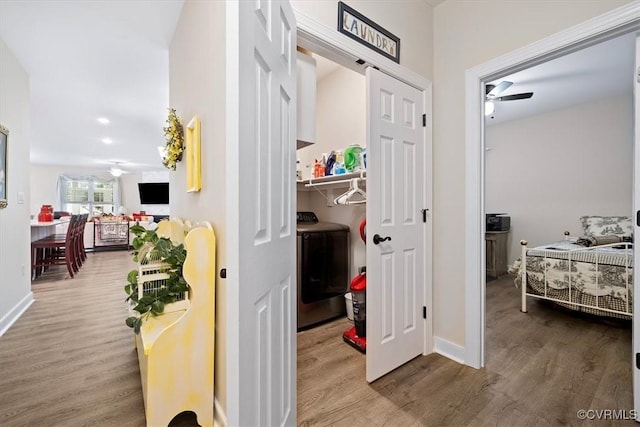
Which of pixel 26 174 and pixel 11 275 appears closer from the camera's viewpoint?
pixel 11 275

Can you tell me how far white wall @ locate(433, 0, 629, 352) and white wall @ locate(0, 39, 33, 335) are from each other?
12.2ft

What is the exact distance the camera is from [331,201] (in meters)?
3.08

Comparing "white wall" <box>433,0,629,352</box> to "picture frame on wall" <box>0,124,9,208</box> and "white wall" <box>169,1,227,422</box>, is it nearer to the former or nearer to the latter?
"white wall" <box>169,1,227,422</box>

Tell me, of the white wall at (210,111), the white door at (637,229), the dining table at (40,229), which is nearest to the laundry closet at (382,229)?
the white wall at (210,111)

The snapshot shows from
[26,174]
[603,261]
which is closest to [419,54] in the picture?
[603,261]

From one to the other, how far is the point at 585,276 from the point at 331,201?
2528 mm

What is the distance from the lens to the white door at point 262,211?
0.76 m

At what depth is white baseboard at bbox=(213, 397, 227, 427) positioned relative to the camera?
129 cm

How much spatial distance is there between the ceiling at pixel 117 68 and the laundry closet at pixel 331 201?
0.41 metres

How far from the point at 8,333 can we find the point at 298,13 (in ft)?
11.3

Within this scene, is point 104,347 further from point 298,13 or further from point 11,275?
point 298,13

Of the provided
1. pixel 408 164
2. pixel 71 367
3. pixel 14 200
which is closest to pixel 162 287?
pixel 71 367

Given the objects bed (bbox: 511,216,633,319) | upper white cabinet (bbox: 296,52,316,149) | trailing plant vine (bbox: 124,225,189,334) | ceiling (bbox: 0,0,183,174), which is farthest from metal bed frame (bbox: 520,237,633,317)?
ceiling (bbox: 0,0,183,174)

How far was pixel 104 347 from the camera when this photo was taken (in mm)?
2172
